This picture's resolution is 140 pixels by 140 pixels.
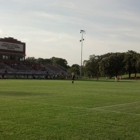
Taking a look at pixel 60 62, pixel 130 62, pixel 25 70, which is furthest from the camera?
pixel 60 62

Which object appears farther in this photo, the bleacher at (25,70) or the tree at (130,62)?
the tree at (130,62)

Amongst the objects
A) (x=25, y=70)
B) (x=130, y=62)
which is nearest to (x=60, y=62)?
(x=130, y=62)

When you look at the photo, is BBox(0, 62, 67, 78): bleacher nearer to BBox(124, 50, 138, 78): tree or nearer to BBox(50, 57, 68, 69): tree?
BBox(124, 50, 138, 78): tree

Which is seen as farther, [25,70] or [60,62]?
[60,62]

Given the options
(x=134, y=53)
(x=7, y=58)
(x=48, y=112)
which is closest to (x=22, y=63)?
(x=7, y=58)

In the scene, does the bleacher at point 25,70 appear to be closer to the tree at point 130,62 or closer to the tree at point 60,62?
the tree at point 130,62

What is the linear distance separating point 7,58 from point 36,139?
295 feet

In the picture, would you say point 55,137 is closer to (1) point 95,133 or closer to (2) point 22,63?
(1) point 95,133

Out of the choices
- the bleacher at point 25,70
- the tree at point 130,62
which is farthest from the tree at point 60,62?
the bleacher at point 25,70

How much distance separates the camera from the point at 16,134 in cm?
688

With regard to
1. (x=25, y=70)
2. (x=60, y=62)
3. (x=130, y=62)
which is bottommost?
(x=25, y=70)

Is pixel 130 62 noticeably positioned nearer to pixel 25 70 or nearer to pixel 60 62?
pixel 25 70

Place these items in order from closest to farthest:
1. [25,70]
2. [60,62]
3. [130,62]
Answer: [25,70] → [130,62] → [60,62]

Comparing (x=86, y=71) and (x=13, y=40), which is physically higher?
(x=13, y=40)
